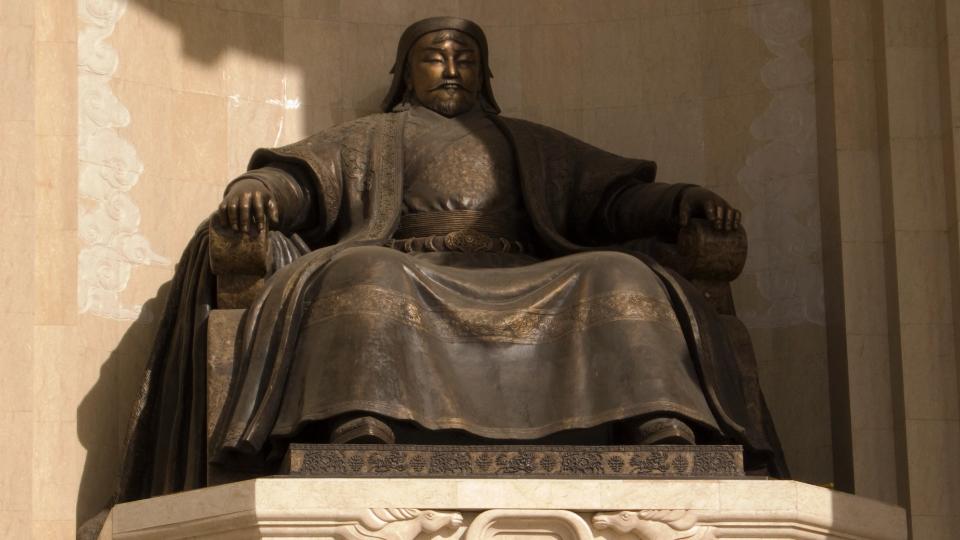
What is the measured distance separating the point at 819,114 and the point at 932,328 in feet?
4.29

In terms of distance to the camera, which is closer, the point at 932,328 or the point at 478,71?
the point at 932,328

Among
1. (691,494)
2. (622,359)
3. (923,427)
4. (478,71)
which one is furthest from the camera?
(478,71)

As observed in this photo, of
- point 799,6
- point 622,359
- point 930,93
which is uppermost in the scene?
point 799,6

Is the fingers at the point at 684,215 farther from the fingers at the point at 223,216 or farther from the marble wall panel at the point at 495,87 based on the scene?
the fingers at the point at 223,216

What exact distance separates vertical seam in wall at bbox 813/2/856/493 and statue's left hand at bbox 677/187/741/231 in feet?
3.08

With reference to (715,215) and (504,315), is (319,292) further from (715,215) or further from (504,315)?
(715,215)

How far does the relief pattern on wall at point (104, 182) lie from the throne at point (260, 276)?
1.02 m

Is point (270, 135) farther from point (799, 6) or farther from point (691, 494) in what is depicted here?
point (691, 494)

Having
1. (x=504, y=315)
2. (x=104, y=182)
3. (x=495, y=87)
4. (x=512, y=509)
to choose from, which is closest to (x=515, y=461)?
(x=512, y=509)

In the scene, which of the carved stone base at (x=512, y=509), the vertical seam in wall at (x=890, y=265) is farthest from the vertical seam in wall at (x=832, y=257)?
the carved stone base at (x=512, y=509)

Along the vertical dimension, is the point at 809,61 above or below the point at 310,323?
above

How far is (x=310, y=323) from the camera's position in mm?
7910

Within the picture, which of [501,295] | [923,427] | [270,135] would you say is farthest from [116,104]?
[923,427]

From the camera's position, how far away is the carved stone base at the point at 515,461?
7367 mm
